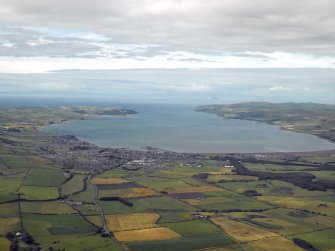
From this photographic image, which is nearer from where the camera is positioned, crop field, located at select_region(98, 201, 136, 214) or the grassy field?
crop field, located at select_region(98, 201, 136, 214)

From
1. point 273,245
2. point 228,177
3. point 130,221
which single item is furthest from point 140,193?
point 273,245

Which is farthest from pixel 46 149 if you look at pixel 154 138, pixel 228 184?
pixel 228 184

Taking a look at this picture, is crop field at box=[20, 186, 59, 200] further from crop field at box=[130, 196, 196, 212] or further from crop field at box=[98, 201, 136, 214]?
crop field at box=[130, 196, 196, 212]

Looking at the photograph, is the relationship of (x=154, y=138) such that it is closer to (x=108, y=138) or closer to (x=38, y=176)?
(x=108, y=138)

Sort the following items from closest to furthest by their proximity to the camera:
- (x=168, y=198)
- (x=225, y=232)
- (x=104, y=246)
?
1. (x=104, y=246)
2. (x=225, y=232)
3. (x=168, y=198)

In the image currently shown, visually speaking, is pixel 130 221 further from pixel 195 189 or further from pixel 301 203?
pixel 301 203

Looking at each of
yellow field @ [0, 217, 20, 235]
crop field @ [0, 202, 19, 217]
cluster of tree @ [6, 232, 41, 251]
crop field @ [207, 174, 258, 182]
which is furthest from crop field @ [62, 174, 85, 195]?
crop field @ [207, 174, 258, 182]

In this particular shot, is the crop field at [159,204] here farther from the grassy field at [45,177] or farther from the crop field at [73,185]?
the grassy field at [45,177]
